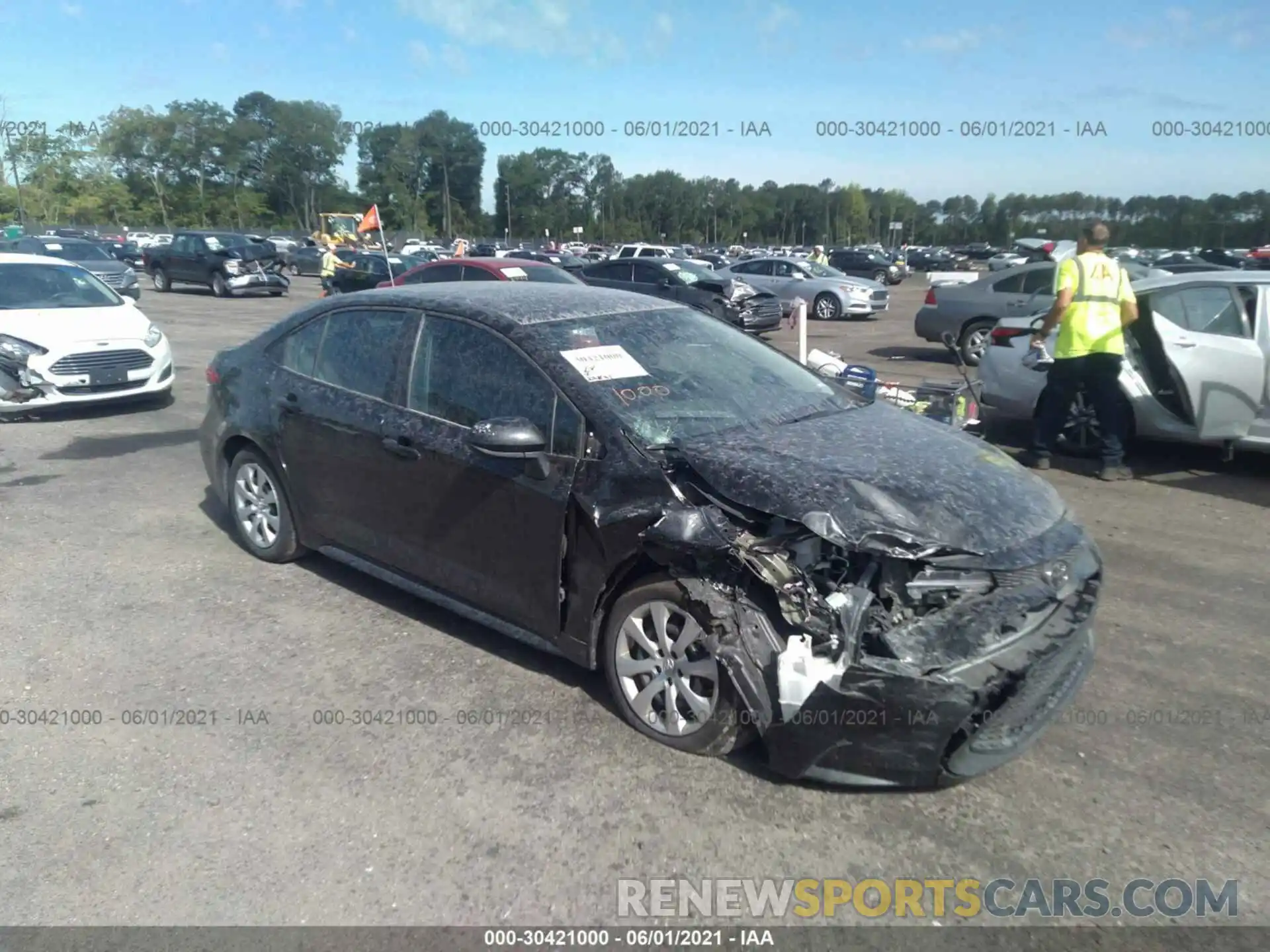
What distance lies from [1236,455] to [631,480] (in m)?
7.00

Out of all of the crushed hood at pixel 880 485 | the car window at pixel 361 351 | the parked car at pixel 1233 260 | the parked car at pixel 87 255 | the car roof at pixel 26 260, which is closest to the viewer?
the crushed hood at pixel 880 485

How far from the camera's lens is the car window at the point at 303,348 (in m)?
5.29

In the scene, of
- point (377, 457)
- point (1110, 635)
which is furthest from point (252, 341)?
point (1110, 635)

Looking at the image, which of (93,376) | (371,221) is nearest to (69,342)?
(93,376)

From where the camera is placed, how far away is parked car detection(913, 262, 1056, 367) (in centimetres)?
1425

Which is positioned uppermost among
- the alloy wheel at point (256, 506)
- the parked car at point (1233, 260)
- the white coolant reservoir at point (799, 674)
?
the parked car at point (1233, 260)

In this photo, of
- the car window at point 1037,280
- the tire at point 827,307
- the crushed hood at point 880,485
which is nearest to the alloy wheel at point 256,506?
the crushed hood at point 880,485

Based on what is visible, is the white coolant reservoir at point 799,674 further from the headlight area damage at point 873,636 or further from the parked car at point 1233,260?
the parked car at point 1233,260

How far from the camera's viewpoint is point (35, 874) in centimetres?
308

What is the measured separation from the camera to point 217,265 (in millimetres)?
27609

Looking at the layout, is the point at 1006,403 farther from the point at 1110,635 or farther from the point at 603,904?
the point at 603,904

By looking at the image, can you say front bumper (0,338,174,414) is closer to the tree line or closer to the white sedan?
the white sedan

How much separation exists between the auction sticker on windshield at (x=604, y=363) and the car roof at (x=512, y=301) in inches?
12.2

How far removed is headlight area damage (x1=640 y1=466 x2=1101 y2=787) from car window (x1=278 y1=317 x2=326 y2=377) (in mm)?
2584
